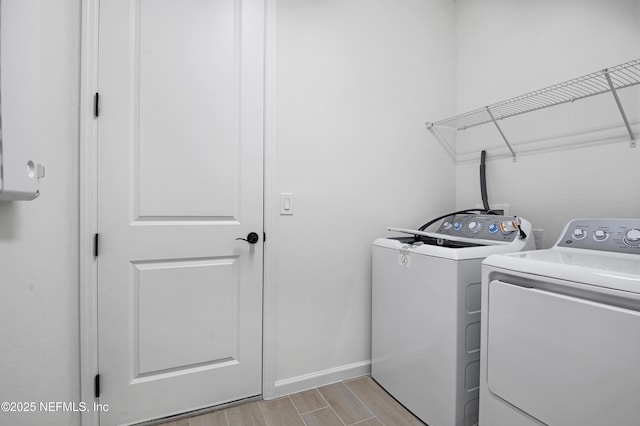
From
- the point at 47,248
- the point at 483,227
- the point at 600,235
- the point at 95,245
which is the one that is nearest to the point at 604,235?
the point at 600,235

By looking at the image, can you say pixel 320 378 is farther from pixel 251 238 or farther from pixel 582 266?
pixel 582 266

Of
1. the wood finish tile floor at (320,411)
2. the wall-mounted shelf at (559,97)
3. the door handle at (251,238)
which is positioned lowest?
the wood finish tile floor at (320,411)

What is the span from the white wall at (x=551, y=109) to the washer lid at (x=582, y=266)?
1.54 ft

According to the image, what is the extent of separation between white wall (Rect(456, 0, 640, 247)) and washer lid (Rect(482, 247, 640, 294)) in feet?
1.54

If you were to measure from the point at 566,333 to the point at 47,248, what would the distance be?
1.67m

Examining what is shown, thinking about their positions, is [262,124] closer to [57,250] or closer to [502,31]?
[57,250]

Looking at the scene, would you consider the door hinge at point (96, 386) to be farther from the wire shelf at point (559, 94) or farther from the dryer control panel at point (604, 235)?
the wire shelf at point (559, 94)

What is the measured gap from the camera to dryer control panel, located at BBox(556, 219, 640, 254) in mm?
1204

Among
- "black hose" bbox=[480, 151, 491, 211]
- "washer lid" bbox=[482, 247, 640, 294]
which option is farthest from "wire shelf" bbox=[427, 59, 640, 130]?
"washer lid" bbox=[482, 247, 640, 294]

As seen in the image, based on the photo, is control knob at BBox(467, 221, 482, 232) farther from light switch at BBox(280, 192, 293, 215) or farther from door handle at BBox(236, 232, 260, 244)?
door handle at BBox(236, 232, 260, 244)

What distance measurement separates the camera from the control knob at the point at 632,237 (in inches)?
46.6

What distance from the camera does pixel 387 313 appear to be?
1.75m

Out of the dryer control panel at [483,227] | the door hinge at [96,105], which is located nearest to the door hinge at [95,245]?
the door hinge at [96,105]

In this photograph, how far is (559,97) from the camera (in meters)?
1.70
